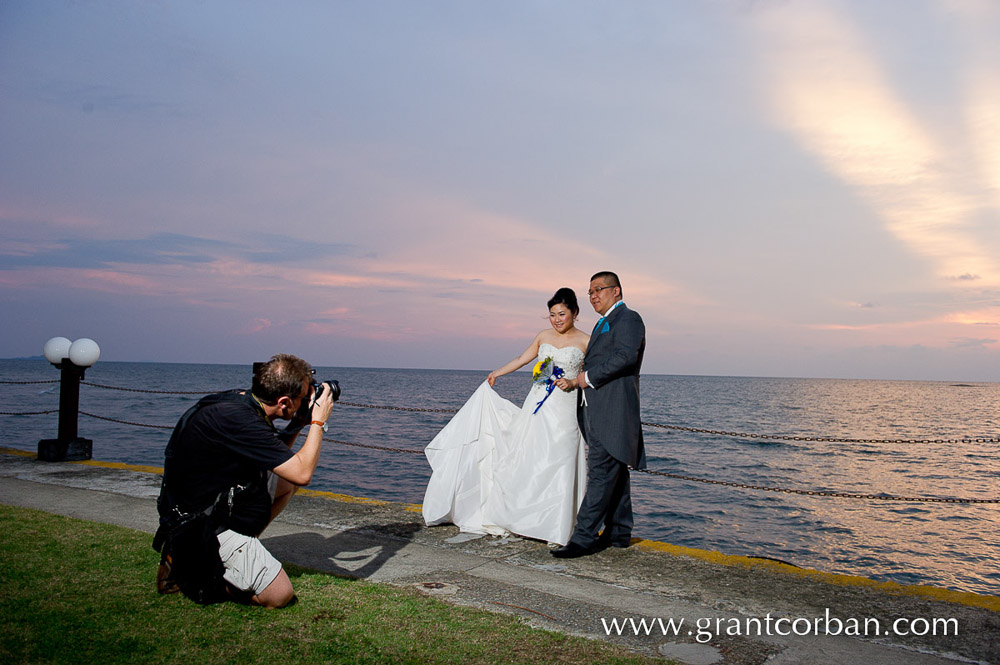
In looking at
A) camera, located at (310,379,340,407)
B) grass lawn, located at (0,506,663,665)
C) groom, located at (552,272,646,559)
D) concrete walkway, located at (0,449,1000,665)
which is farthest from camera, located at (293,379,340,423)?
groom, located at (552,272,646,559)

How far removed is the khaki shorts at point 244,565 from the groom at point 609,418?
221cm

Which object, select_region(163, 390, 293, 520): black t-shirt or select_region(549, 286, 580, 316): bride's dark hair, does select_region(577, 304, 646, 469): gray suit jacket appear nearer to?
select_region(549, 286, 580, 316): bride's dark hair

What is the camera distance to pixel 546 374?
5.63 meters

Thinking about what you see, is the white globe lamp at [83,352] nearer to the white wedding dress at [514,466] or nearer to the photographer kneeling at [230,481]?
the white wedding dress at [514,466]

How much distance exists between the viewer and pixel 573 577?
4.46 meters

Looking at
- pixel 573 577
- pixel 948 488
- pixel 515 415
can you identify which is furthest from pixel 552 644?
pixel 948 488

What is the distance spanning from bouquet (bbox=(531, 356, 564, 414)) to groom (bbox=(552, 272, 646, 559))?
0.53 ft

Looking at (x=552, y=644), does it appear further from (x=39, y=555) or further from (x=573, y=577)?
(x=39, y=555)

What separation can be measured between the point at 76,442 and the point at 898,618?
9091 mm

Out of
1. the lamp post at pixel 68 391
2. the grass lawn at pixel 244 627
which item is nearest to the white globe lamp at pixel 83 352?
the lamp post at pixel 68 391

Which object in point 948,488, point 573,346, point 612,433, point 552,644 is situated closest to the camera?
point 552,644

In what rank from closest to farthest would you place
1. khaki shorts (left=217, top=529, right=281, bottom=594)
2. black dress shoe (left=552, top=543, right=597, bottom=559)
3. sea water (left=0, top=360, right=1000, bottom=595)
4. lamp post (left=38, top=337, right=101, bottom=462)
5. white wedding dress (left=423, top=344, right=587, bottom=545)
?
khaki shorts (left=217, top=529, right=281, bottom=594)
black dress shoe (left=552, top=543, right=597, bottom=559)
white wedding dress (left=423, top=344, right=587, bottom=545)
lamp post (left=38, top=337, right=101, bottom=462)
sea water (left=0, top=360, right=1000, bottom=595)

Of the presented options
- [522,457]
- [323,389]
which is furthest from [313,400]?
[522,457]

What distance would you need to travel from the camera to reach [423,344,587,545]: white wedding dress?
17.3ft
